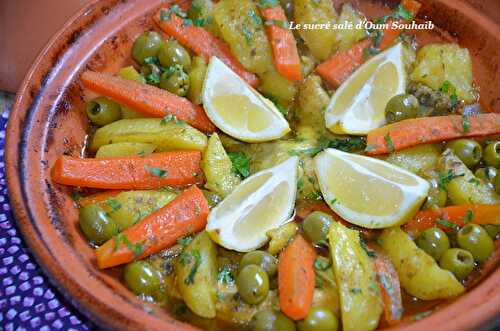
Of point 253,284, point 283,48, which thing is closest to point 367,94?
point 283,48

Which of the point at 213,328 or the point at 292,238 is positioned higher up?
the point at 292,238

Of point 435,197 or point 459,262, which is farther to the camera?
point 435,197

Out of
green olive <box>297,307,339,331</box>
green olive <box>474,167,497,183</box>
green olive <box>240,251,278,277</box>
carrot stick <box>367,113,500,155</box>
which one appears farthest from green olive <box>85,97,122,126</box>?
green olive <box>474,167,497,183</box>

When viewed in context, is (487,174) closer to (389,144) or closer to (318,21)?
(389,144)

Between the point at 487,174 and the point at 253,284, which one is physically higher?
the point at 487,174

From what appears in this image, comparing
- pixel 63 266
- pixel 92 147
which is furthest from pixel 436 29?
pixel 63 266

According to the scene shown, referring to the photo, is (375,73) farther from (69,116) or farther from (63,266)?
(63,266)

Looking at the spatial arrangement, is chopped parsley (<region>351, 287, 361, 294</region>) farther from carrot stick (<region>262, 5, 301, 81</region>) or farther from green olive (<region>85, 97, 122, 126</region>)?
green olive (<region>85, 97, 122, 126</region>)

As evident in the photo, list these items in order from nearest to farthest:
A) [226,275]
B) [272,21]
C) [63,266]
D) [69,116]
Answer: [63,266], [226,275], [69,116], [272,21]
